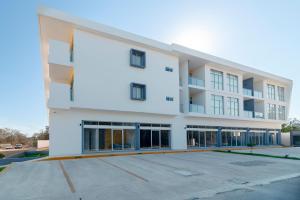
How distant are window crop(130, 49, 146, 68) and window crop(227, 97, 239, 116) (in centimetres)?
1421

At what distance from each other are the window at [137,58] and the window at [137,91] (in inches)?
78.4

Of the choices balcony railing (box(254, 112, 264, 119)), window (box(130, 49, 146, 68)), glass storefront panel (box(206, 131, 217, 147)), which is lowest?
glass storefront panel (box(206, 131, 217, 147))

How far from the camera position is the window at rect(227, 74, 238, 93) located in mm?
29828

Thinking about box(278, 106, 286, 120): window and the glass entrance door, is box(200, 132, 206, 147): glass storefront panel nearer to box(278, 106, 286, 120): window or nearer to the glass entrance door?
the glass entrance door

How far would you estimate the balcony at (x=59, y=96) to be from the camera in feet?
53.3

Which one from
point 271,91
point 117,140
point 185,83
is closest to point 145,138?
point 117,140

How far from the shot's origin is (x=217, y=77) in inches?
1124

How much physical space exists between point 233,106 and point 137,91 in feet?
51.3

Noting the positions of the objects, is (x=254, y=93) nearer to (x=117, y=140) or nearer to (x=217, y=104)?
(x=217, y=104)

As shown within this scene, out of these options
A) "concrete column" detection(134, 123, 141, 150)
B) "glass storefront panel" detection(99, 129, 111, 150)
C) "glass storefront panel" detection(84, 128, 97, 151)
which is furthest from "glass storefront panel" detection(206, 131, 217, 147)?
"glass storefront panel" detection(84, 128, 97, 151)

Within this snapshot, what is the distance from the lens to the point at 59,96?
1647cm

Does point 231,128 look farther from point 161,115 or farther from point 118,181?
point 118,181

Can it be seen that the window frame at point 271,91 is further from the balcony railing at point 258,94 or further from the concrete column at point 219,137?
the concrete column at point 219,137

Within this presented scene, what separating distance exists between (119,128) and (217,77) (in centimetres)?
1573
